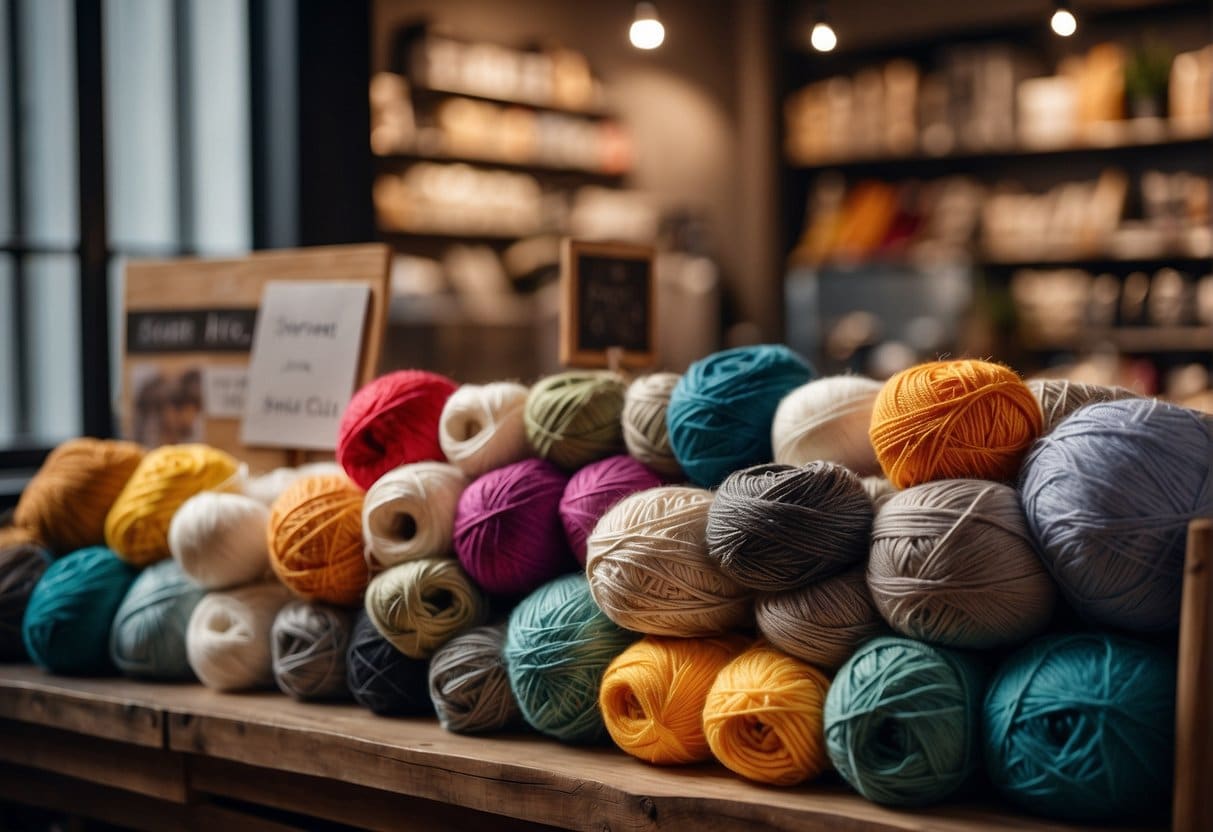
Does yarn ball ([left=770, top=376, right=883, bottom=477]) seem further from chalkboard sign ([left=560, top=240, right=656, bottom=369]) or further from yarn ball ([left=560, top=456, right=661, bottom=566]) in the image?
chalkboard sign ([left=560, top=240, right=656, bottom=369])

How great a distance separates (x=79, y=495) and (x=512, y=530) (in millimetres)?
810

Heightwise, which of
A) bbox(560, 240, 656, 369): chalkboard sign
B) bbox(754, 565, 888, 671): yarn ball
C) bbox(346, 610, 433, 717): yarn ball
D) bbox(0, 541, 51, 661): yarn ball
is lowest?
bbox(346, 610, 433, 717): yarn ball

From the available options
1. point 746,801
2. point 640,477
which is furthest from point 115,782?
point 746,801

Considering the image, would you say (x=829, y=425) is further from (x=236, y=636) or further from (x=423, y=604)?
(x=236, y=636)

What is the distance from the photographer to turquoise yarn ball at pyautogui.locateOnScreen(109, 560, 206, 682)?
1.72 meters

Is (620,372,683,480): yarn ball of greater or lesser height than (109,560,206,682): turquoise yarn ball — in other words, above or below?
above

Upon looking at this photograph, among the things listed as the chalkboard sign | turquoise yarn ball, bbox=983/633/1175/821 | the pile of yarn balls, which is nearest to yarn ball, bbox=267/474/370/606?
the pile of yarn balls

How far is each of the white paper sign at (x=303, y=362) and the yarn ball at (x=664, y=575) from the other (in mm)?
771

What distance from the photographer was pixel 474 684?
1.44m

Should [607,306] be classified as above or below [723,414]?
above

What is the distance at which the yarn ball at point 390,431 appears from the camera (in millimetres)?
1605

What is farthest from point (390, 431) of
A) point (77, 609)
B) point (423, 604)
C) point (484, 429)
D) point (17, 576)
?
point (17, 576)

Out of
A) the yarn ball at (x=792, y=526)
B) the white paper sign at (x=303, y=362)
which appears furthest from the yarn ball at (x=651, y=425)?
the white paper sign at (x=303, y=362)

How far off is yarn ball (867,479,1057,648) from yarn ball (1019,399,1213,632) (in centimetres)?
3
